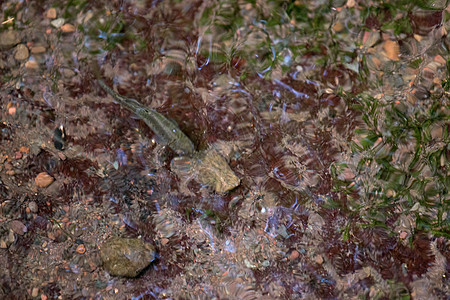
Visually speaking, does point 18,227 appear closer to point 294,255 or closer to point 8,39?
point 8,39

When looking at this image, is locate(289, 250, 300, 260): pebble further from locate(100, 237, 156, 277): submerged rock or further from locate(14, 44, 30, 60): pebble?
locate(14, 44, 30, 60): pebble

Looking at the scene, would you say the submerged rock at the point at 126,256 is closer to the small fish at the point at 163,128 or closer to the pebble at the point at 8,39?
the small fish at the point at 163,128

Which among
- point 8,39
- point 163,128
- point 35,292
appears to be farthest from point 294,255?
point 8,39

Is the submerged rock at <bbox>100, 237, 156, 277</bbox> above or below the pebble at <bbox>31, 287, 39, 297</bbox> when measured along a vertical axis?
above

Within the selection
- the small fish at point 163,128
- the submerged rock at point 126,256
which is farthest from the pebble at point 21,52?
the submerged rock at point 126,256

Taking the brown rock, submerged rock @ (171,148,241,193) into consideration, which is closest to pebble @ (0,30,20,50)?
submerged rock @ (171,148,241,193)

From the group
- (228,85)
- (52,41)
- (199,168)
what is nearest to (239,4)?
(228,85)

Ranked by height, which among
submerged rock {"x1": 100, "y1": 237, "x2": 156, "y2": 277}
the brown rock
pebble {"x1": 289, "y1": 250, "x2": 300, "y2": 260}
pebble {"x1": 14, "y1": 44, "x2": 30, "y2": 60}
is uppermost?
pebble {"x1": 14, "y1": 44, "x2": 30, "y2": 60}
